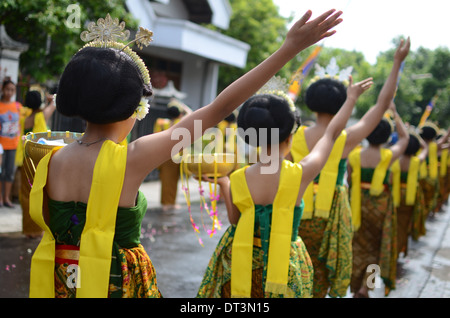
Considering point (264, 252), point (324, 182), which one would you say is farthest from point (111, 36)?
point (324, 182)

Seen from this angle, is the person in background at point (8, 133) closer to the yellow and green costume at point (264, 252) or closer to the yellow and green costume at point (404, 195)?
the yellow and green costume at point (264, 252)

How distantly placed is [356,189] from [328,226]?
1489 mm

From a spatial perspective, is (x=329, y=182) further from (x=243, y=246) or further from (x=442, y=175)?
(x=442, y=175)

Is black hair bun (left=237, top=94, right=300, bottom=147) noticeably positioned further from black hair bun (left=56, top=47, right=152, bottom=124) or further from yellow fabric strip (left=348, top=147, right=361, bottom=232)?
yellow fabric strip (left=348, top=147, right=361, bottom=232)

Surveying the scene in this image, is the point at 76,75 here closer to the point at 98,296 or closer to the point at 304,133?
the point at 98,296

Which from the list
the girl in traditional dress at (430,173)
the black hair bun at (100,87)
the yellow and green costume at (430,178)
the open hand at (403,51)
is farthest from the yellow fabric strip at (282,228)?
the yellow and green costume at (430,178)

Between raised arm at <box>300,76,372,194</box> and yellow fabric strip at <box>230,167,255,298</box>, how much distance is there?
32cm

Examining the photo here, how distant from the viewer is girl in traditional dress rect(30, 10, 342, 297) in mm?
1797

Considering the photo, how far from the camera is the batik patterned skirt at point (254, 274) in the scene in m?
2.79

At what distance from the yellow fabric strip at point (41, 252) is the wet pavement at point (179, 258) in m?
2.62

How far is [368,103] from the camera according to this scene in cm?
2700

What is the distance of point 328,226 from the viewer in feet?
12.8
